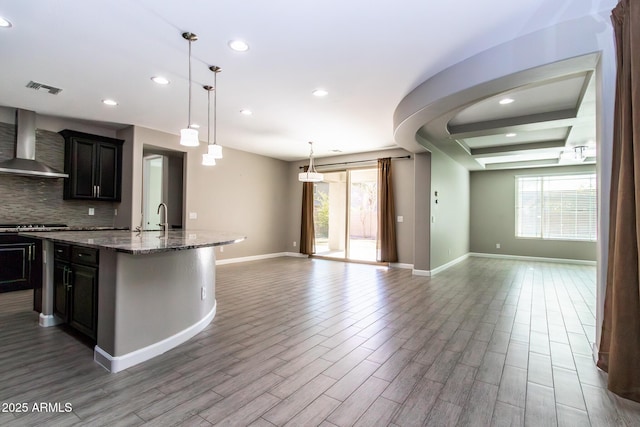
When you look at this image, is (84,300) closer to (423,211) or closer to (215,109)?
(215,109)

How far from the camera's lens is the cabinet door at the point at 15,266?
4367 mm

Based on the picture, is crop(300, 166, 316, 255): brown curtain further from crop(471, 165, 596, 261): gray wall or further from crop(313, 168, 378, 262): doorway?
crop(471, 165, 596, 261): gray wall

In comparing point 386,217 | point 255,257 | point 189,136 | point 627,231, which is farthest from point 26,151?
point 627,231

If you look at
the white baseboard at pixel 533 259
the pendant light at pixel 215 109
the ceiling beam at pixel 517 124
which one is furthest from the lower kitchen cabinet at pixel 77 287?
the white baseboard at pixel 533 259

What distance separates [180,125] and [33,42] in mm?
2603

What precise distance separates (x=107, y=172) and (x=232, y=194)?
245 centimetres

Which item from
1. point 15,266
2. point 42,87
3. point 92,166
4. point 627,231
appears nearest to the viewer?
point 627,231

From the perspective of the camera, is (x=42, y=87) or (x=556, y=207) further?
(x=556, y=207)

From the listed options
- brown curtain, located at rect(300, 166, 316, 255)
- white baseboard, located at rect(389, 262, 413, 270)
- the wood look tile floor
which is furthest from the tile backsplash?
white baseboard, located at rect(389, 262, 413, 270)

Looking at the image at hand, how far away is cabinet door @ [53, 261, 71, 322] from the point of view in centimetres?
288

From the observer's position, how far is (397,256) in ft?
22.9

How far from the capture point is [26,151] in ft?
15.1

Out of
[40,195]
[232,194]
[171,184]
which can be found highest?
[171,184]

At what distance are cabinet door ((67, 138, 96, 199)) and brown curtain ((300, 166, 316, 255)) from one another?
463 cm
